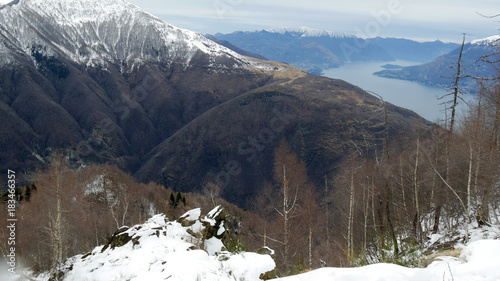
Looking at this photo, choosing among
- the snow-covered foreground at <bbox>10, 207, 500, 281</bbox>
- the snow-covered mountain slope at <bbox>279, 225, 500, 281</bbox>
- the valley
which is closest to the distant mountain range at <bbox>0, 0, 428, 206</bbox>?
the valley

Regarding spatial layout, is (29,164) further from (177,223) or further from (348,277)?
(348,277)

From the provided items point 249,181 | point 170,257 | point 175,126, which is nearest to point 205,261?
point 170,257

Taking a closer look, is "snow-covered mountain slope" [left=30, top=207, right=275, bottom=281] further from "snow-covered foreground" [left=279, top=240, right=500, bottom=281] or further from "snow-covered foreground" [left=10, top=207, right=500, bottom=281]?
"snow-covered foreground" [left=279, top=240, right=500, bottom=281]

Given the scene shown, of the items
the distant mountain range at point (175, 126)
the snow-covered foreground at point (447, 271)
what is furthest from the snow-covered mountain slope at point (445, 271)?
the distant mountain range at point (175, 126)

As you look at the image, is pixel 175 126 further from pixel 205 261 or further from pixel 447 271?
pixel 447 271

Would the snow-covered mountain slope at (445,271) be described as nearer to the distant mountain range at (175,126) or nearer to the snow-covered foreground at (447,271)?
the snow-covered foreground at (447,271)

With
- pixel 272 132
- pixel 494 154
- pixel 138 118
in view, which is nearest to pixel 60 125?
pixel 138 118

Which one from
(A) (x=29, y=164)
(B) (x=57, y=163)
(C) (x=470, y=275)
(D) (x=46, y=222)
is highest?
(C) (x=470, y=275)
